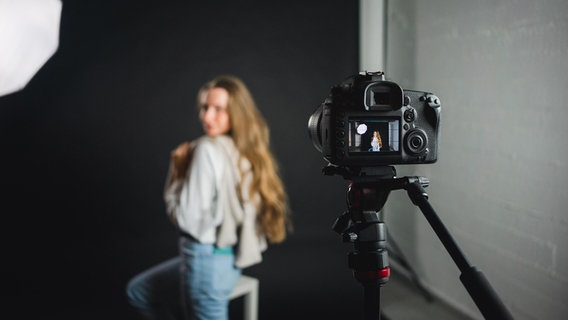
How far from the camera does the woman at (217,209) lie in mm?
2104

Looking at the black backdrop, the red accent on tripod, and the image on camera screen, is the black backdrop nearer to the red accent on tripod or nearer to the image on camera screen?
the red accent on tripod

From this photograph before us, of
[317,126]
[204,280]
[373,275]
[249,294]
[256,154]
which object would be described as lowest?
[249,294]

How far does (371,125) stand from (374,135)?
22 millimetres

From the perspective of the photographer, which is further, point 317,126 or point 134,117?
point 134,117

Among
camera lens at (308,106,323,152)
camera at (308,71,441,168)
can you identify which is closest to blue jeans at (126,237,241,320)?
camera lens at (308,106,323,152)

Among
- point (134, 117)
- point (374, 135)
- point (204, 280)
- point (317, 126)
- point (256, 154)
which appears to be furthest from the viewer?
point (134, 117)

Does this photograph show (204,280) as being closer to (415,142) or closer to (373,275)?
(373,275)

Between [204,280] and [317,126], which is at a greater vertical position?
[317,126]

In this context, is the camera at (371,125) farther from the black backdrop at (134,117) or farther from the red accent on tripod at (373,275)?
the black backdrop at (134,117)

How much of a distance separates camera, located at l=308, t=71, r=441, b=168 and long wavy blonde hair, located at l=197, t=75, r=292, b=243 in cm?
106

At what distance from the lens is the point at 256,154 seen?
7.48 feet

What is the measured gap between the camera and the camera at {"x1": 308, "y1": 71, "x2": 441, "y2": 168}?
1183mm

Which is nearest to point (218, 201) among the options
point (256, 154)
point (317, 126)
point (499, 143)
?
point (256, 154)

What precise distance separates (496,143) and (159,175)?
238cm
